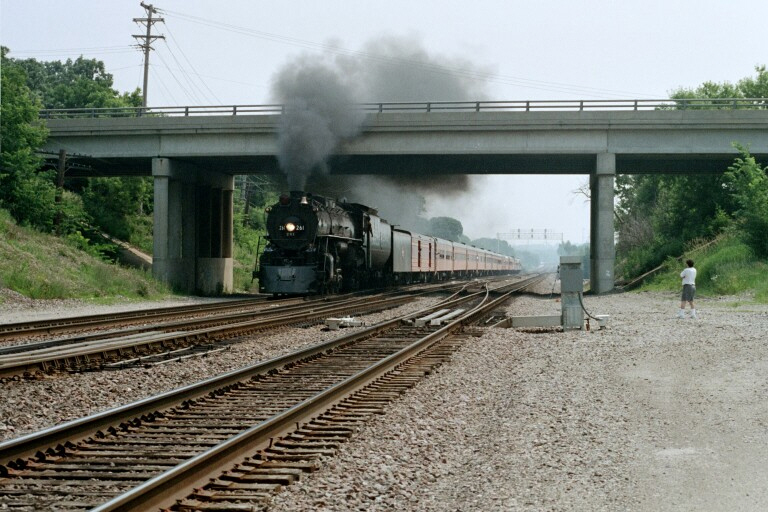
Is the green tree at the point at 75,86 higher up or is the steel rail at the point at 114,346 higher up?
the green tree at the point at 75,86

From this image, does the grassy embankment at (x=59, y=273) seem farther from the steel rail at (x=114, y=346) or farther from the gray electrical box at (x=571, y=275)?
the gray electrical box at (x=571, y=275)

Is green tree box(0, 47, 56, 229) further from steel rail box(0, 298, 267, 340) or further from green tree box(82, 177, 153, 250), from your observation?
steel rail box(0, 298, 267, 340)

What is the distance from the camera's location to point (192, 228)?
36.8 meters

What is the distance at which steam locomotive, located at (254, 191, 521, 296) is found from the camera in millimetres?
25750

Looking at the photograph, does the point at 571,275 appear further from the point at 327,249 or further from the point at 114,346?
the point at 327,249

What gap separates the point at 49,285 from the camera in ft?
81.0

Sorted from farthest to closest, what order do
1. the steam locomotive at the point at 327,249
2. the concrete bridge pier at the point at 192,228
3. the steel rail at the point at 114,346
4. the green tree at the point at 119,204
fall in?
the green tree at the point at 119,204
the concrete bridge pier at the point at 192,228
the steam locomotive at the point at 327,249
the steel rail at the point at 114,346

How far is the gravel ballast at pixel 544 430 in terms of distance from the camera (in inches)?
211

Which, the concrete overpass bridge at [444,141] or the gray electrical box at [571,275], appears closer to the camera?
the gray electrical box at [571,275]

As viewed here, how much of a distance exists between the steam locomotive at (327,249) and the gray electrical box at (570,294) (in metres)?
10.2

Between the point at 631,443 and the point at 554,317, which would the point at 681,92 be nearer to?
the point at 554,317

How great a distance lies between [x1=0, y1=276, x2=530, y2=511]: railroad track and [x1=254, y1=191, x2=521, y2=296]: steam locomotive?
15278 millimetres

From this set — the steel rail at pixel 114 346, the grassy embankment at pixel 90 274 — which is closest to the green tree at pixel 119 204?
the grassy embankment at pixel 90 274

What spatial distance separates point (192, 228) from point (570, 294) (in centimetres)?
2353
